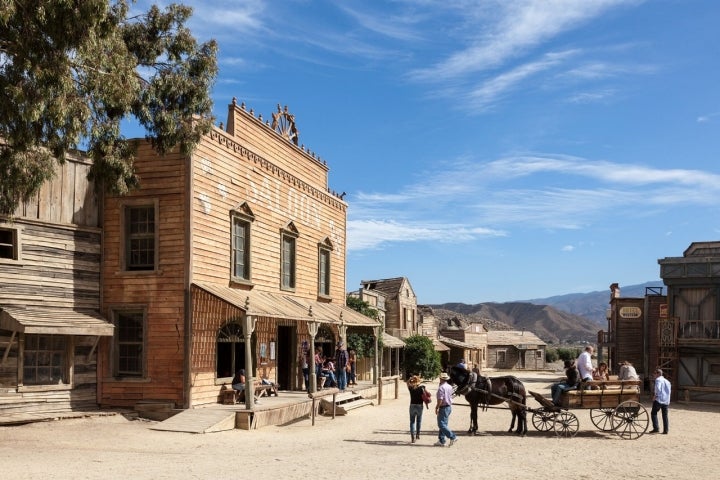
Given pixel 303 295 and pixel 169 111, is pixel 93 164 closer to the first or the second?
pixel 169 111

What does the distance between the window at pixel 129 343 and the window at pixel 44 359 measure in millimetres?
1475

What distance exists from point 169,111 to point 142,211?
3.01m

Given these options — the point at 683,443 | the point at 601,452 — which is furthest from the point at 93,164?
the point at 683,443

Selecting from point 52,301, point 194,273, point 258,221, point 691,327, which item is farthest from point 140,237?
point 691,327

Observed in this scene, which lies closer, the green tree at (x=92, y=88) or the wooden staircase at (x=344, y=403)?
the green tree at (x=92, y=88)

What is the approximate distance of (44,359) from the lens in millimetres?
18656

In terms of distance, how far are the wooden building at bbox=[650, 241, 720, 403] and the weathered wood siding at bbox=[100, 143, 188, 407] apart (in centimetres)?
2071

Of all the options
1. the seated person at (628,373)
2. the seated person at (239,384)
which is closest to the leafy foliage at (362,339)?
the seated person at (239,384)

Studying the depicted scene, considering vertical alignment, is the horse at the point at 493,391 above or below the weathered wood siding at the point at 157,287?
below

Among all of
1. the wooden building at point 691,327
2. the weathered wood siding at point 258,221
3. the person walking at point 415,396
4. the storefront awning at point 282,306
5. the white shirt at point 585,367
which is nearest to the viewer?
the person walking at point 415,396

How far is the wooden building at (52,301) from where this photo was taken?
17766 mm

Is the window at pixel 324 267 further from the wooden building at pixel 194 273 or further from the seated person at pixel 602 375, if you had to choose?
the seated person at pixel 602 375

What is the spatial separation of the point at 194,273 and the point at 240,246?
317 cm

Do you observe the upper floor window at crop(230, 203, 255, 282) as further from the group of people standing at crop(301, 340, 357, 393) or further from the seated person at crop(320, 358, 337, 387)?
the seated person at crop(320, 358, 337, 387)
